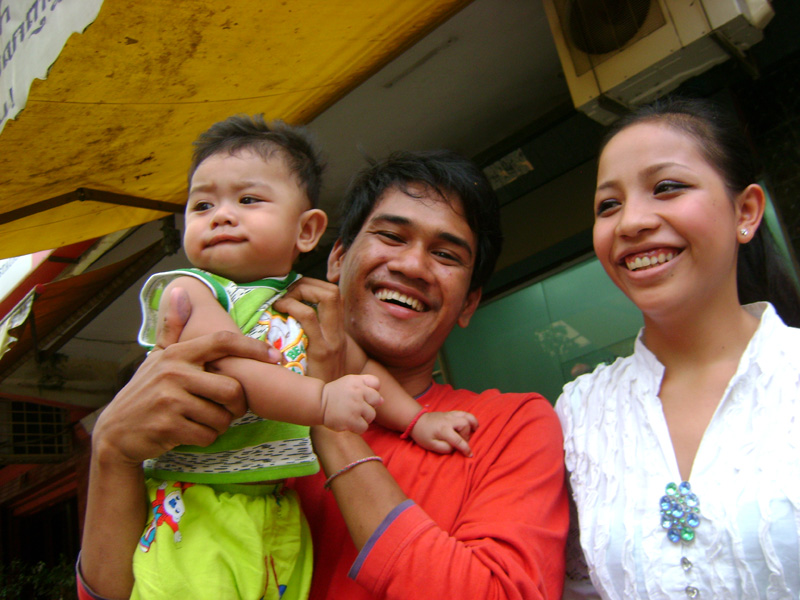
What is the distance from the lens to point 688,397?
4.57 ft

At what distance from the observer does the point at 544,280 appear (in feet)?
12.6

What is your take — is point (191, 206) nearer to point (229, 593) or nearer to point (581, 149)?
point (229, 593)

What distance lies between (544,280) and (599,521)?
2.66 m

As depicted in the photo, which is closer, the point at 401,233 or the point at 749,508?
the point at 749,508

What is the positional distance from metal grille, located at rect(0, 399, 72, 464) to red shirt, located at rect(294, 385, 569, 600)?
5486mm

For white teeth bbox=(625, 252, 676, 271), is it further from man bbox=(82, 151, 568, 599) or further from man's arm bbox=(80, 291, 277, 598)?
man's arm bbox=(80, 291, 277, 598)

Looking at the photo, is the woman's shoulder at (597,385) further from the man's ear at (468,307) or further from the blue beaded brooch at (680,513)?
the man's ear at (468,307)

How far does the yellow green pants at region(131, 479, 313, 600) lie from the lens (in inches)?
44.8

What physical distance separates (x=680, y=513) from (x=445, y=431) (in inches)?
22.4

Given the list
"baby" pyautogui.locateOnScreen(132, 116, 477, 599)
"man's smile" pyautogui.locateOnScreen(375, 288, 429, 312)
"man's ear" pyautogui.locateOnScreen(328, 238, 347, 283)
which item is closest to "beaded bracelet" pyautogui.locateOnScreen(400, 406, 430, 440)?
"baby" pyautogui.locateOnScreen(132, 116, 477, 599)

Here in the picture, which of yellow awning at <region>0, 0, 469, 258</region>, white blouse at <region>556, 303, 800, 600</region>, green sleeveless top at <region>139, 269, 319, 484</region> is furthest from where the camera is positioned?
yellow awning at <region>0, 0, 469, 258</region>

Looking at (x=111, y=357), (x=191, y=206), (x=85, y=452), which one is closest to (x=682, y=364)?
(x=191, y=206)

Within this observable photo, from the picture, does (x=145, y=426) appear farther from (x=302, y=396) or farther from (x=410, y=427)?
(x=410, y=427)

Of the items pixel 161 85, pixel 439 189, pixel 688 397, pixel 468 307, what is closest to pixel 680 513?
pixel 688 397
